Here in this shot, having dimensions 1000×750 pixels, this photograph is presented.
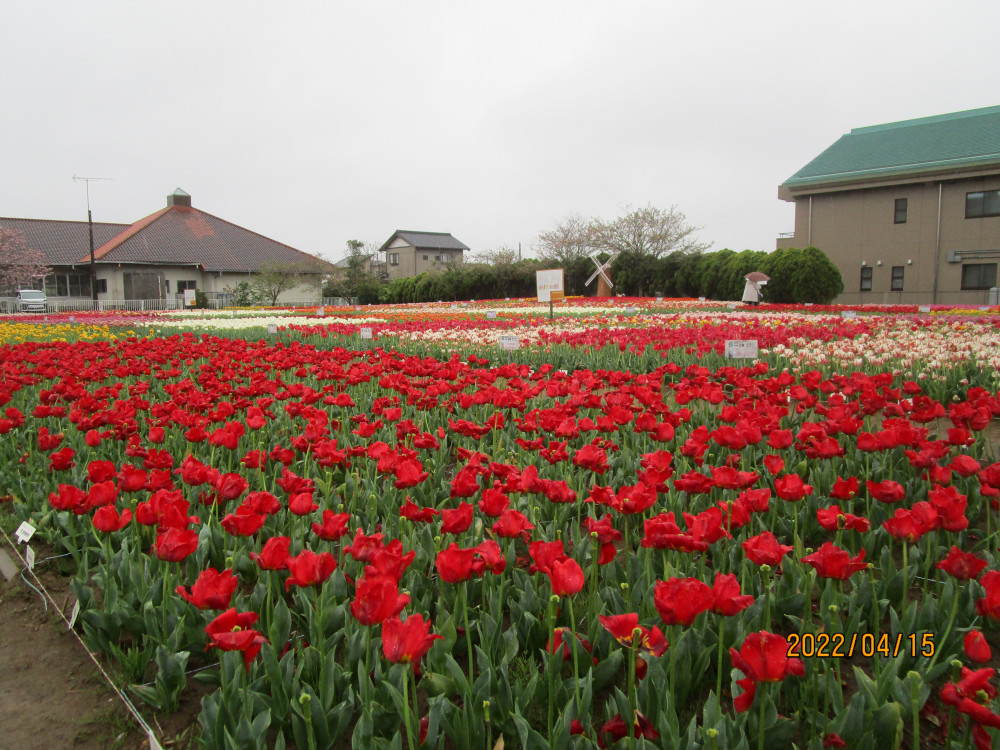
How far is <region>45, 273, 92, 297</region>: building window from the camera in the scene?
39.9m

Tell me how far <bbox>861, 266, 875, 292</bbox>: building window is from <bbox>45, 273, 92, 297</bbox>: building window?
42637 millimetres

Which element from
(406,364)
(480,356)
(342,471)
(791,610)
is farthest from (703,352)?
(791,610)

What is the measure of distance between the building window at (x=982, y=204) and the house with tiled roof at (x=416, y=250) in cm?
4330

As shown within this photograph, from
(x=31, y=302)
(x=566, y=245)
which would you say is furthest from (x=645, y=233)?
(x=31, y=302)

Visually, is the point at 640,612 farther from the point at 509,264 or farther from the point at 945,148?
the point at 509,264

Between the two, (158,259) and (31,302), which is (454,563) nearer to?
(31,302)

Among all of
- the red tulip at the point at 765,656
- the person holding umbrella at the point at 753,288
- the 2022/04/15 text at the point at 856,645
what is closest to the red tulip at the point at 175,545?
the red tulip at the point at 765,656

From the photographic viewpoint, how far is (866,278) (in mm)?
29656

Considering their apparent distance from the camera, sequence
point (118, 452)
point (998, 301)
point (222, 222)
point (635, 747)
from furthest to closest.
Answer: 1. point (222, 222)
2. point (998, 301)
3. point (118, 452)
4. point (635, 747)

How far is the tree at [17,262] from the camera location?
35.2 meters

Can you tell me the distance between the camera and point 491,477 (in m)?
2.66

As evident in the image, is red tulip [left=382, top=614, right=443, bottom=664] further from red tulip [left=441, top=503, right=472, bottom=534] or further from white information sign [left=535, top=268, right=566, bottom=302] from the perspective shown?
white information sign [left=535, top=268, right=566, bottom=302]

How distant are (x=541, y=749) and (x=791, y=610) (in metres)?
1.08

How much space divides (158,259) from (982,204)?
4195 cm
